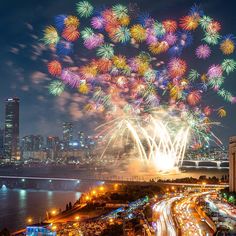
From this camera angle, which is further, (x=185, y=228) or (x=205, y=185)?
(x=205, y=185)

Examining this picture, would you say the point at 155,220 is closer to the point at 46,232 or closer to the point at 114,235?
the point at 114,235

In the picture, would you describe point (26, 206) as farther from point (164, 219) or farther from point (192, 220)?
point (192, 220)

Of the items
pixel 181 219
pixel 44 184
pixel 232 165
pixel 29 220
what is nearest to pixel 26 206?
pixel 29 220

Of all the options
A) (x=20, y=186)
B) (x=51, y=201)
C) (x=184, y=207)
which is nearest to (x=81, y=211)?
(x=184, y=207)

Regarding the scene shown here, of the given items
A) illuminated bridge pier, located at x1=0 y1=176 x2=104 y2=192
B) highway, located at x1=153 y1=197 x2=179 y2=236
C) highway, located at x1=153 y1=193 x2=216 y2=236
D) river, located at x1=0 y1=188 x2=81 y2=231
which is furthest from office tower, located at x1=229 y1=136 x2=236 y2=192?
illuminated bridge pier, located at x1=0 y1=176 x2=104 y2=192

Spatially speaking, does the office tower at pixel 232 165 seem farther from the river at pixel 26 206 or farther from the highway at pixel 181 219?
the river at pixel 26 206

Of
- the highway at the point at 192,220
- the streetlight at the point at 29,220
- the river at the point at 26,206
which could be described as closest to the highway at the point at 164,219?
the highway at the point at 192,220

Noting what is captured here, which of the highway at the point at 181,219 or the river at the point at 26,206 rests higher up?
the highway at the point at 181,219
